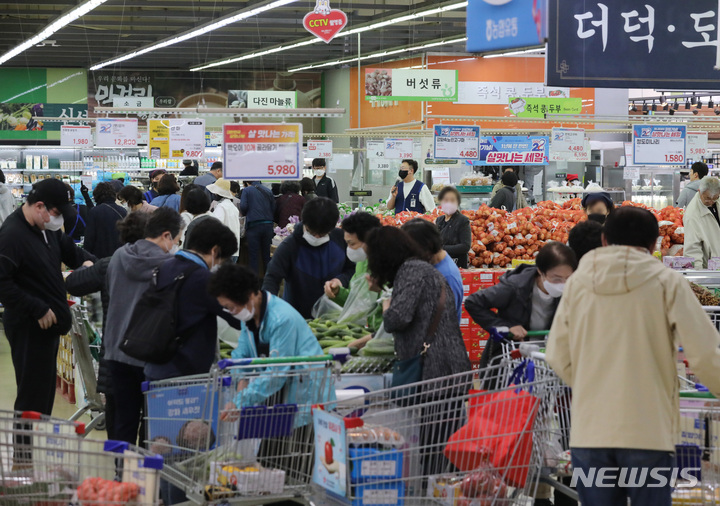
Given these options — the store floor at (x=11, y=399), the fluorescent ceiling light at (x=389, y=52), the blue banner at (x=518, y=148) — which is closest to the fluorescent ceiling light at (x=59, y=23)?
the blue banner at (x=518, y=148)

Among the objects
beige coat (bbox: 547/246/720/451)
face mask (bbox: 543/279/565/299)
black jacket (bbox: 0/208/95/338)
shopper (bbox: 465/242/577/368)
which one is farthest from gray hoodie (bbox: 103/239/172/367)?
beige coat (bbox: 547/246/720/451)

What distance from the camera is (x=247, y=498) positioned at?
3.46 metres

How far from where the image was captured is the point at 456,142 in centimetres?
1320

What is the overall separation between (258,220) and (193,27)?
10144 millimetres

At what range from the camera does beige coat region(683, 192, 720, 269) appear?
764cm

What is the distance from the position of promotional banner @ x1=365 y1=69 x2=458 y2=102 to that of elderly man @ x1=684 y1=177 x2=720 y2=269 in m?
8.29

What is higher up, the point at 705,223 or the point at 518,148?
the point at 518,148

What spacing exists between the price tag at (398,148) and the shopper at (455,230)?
7764mm

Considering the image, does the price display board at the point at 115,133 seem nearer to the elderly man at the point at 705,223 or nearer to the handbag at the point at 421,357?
the elderly man at the point at 705,223

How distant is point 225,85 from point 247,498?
2771 cm

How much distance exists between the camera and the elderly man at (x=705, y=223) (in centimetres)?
764

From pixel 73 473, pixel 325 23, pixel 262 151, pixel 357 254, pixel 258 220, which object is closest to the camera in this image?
pixel 73 473

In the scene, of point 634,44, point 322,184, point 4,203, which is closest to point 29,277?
point 634,44

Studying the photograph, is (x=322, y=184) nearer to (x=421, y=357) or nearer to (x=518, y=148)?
(x=518, y=148)
